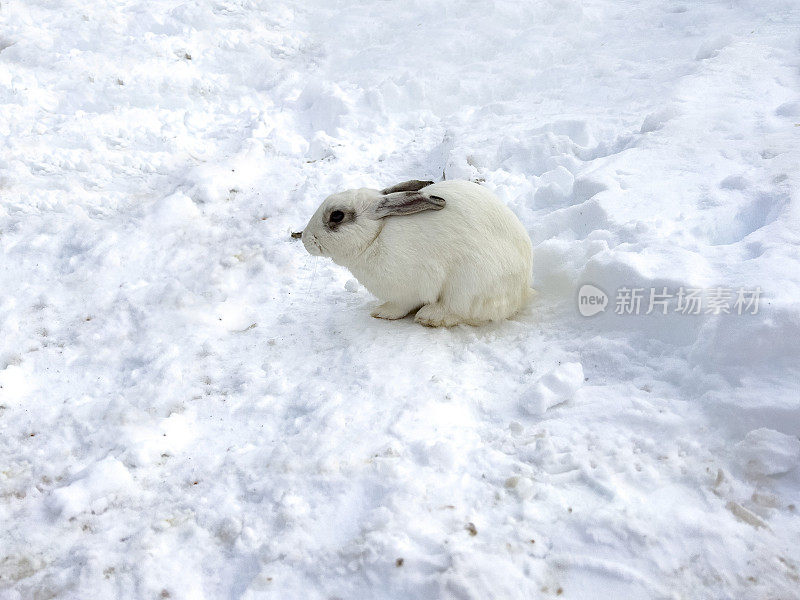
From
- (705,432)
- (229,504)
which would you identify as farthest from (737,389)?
(229,504)

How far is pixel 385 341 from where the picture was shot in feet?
12.4

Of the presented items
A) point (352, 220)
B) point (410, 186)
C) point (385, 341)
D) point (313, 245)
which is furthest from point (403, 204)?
point (385, 341)

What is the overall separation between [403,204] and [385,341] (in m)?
0.83

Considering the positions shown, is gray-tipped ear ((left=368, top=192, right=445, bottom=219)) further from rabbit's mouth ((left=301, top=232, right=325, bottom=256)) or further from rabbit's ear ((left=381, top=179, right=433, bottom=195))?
rabbit's mouth ((left=301, top=232, right=325, bottom=256))

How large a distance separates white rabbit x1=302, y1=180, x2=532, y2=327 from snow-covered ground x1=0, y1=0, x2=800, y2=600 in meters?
0.20

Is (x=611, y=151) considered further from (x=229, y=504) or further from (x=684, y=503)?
(x=229, y=504)

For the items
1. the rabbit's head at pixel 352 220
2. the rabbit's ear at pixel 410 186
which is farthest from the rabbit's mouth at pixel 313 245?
the rabbit's ear at pixel 410 186

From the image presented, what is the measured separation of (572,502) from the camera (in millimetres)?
2510

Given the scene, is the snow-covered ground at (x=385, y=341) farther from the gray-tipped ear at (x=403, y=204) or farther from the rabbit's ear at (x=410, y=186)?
the rabbit's ear at (x=410, y=186)

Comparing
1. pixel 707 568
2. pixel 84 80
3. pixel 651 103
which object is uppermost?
pixel 84 80

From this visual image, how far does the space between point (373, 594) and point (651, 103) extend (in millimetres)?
5629

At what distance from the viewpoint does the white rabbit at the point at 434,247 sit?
3787 mm

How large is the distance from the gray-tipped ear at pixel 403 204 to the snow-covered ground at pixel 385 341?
71 cm

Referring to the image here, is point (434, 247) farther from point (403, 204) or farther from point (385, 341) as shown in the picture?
point (385, 341)
